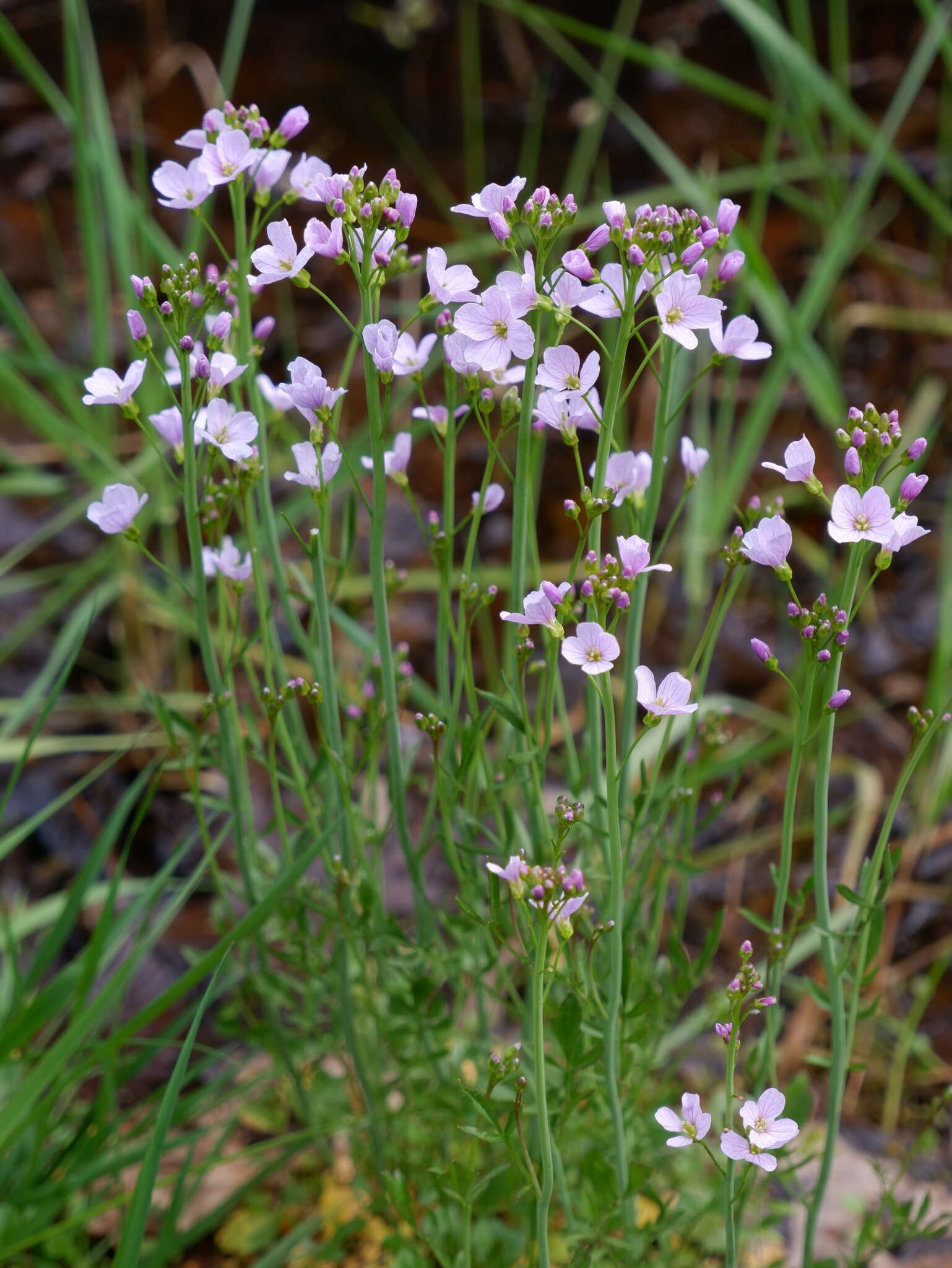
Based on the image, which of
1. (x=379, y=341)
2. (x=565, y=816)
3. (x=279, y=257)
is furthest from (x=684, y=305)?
(x=565, y=816)

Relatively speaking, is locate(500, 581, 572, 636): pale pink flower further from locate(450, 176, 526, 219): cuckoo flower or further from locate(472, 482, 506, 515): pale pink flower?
locate(450, 176, 526, 219): cuckoo flower

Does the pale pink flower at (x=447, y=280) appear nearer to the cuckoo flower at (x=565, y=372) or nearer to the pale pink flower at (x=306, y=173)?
the cuckoo flower at (x=565, y=372)

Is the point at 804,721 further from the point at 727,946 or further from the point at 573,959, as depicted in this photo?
the point at 727,946

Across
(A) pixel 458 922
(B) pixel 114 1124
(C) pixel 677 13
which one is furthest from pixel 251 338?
(C) pixel 677 13

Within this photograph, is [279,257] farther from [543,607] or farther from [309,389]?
[543,607]

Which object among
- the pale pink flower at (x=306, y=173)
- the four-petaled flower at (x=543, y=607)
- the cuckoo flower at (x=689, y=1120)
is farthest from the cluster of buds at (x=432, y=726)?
the pale pink flower at (x=306, y=173)

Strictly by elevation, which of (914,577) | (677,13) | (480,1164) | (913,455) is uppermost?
(677,13)
